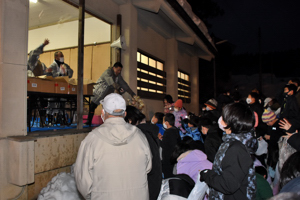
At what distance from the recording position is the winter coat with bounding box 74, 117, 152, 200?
2.10m

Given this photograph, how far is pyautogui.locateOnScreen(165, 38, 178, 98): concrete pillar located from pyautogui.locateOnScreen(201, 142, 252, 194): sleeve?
1014 centimetres

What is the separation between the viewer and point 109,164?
6.93 ft

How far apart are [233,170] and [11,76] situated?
12.4 feet

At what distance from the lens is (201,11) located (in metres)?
23.4

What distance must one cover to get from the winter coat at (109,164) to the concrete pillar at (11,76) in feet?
8.13

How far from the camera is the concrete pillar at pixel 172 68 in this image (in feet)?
40.1

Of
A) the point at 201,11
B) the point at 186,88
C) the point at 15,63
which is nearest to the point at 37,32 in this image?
the point at 15,63

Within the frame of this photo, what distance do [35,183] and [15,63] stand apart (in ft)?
7.17

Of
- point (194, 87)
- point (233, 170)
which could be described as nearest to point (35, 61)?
point (233, 170)

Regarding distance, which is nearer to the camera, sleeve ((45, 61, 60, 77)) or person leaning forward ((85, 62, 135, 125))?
sleeve ((45, 61, 60, 77))

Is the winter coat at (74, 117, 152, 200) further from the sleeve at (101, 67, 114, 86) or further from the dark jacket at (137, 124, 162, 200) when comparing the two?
the sleeve at (101, 67, 114, 86)

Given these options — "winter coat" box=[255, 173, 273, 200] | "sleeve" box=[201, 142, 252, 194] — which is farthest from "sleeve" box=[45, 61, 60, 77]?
"winter coat" box=[255, 173, 273, 200]

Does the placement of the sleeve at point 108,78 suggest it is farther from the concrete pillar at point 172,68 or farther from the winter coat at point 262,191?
the concrete pillar at point 172,68

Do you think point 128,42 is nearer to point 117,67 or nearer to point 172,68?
point 117,67
